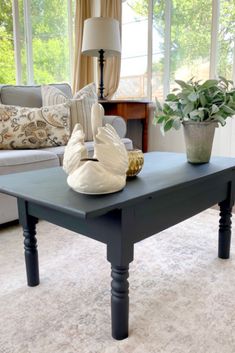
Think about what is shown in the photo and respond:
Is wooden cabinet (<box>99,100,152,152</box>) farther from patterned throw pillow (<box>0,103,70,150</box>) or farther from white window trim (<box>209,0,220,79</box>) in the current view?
patterned throw pillow (<box>0,103,70,150</box>)

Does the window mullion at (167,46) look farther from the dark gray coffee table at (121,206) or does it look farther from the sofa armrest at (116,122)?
the dark gray coffee table at (121,206)

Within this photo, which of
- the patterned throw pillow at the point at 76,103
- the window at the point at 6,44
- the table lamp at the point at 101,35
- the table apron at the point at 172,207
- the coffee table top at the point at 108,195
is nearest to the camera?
the coffee table top at the point at 108,195

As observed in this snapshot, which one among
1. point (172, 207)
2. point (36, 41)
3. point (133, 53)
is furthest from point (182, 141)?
point (172, 207)

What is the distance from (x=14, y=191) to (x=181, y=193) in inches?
22.5

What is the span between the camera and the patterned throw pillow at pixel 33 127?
214 cm

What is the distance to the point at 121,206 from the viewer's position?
848mm

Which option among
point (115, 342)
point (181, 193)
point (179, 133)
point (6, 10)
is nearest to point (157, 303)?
point (115, 342)

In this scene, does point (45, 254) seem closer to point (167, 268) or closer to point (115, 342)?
point (167, 268)

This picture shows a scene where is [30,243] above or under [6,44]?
under

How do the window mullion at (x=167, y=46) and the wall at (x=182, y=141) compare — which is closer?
the wall at (x=182, y=141)

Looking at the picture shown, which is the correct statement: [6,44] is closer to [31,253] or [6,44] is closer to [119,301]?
[31,253]

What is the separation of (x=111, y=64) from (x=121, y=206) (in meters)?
3.05

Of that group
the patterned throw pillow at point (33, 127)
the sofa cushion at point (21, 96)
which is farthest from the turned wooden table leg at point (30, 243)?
the sofa cushion at point (21, 96)

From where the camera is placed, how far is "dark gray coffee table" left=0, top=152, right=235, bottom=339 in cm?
89
